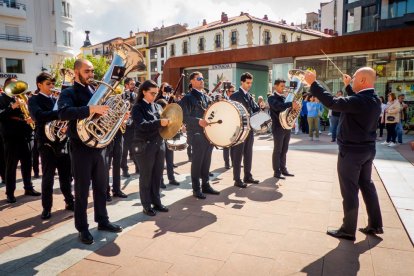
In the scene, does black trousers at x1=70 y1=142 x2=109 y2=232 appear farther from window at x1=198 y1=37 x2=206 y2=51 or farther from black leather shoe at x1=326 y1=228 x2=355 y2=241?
window at x1=198 y1=37 x2=206 y2=51

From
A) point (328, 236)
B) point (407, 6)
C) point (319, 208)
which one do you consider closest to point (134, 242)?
point (328, 236)

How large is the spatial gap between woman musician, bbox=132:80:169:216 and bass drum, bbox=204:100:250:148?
104cm

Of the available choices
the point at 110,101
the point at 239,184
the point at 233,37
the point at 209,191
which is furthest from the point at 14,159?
the point at 233,37

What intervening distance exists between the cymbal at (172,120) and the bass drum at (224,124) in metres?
0.91

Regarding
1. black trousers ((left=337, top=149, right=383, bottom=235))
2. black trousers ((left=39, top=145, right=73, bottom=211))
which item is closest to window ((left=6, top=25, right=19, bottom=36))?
black trousers ((left=39, top=145, right=73, bottom=211))

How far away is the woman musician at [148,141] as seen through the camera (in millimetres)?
4547

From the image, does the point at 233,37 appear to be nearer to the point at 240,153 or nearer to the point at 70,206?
the point at 240,153

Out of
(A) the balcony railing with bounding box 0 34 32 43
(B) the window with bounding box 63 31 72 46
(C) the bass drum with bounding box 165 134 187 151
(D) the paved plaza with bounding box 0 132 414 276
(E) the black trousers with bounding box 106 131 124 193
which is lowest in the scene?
(D) the paved plaza with bounding box 0 132 414 276

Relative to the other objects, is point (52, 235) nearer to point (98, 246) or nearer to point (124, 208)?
point (98, 246)

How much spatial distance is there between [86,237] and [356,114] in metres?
3.51

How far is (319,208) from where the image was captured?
5047mm

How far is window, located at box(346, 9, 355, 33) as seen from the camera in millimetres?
34812

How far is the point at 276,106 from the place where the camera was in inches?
260

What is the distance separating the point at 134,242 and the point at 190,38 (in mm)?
45264
